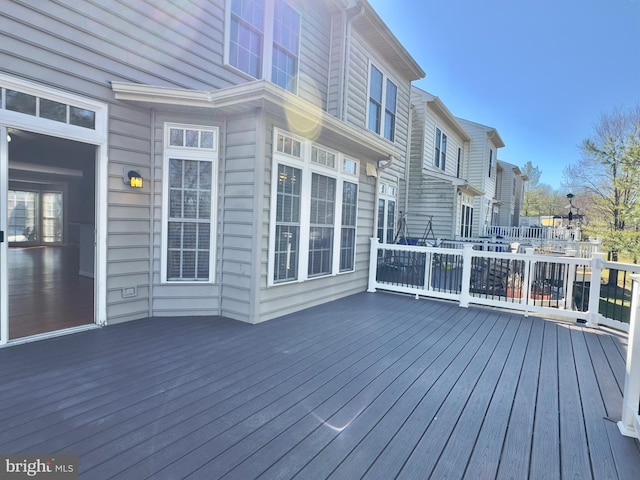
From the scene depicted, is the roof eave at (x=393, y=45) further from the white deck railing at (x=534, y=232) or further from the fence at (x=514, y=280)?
the white deck railing at (x=534, y=232)

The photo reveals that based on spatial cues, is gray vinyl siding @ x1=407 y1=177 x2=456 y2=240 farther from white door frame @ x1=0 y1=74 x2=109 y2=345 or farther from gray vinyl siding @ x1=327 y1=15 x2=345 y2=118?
white door frame @ x1=0 y1=74 x2=109 y2=345

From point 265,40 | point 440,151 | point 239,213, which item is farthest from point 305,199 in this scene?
point 440,151

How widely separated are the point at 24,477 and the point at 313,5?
283 inches

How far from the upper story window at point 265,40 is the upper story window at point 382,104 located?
2.48 metres

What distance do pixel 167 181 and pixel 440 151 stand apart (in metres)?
11.5

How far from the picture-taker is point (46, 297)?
488 centimetres

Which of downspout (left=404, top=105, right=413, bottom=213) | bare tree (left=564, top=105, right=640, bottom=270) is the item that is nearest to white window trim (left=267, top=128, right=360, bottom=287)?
downspout (left=404, top=105, right=413, bottom=213)

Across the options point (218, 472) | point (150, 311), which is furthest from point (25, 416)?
point (150, 311)

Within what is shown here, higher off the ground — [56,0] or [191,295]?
[56,0]

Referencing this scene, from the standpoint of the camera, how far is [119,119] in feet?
12.7

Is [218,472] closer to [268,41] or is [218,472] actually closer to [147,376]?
[147,376]

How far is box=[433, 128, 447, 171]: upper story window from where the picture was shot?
43.0 ft

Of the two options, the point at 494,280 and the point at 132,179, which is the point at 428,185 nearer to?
the point at 494,280

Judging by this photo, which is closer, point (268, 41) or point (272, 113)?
point (272, 113)
